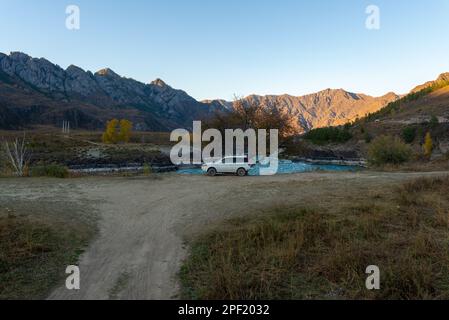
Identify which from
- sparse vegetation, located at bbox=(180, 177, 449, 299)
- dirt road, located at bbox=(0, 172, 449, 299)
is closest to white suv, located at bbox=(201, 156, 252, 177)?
dirt road, located at bbox=(0, 172, 449, 299)

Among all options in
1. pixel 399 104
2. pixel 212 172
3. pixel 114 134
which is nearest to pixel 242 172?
pixel 212 172

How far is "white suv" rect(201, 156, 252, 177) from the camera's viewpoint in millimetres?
23656

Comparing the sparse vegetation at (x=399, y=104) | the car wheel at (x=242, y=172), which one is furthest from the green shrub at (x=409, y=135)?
the car wheel at (x=242, y=172)

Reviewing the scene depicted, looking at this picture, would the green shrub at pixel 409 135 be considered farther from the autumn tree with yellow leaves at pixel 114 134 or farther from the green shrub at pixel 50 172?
the green shrub at pixel 50 172

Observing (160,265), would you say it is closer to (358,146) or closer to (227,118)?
(227,118)

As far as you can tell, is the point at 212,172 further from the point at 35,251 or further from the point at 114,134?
the point at 114,134

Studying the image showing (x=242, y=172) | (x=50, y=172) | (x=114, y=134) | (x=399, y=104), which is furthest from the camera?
(x=399, y=104)

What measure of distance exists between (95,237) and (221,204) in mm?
5088

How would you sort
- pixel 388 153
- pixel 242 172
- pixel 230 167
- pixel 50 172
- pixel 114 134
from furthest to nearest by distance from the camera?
pixel 114 134, pixel 388 153, pixel 230 167, pixel 242 172, pixel 50 172

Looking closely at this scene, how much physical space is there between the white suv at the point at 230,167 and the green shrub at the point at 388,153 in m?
16.8

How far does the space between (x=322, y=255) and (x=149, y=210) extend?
671 centimetres

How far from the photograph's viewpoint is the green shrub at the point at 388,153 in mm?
33719

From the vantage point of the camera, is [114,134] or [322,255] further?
[114,134]

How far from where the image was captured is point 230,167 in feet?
78.1
